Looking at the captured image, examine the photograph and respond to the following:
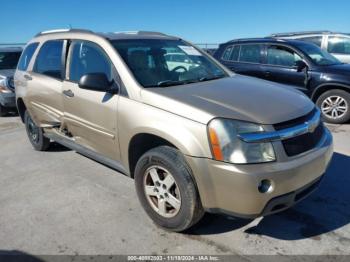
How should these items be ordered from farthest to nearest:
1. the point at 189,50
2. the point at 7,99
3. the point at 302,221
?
the point at 7,99, the point at 189,50, the point at 302,221

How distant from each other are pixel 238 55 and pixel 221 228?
563 cm

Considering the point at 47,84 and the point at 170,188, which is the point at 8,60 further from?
the point at 170,188

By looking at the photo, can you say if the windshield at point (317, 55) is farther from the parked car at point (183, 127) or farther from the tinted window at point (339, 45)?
the parked car at point (183, 127)

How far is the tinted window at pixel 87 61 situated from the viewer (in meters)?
3.68

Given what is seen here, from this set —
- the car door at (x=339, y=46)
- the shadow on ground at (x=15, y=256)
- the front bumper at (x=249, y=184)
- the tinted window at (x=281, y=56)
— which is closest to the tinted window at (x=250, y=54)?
the tinted window at (x=281, y=56)

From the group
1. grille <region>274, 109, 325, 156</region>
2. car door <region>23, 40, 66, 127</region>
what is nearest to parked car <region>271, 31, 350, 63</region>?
grille <region>274, 109, 325, 156</region>

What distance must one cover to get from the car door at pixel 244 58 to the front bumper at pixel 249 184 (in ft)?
16.9

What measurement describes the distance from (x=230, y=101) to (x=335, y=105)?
4713mm

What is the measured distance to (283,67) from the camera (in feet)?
23.9

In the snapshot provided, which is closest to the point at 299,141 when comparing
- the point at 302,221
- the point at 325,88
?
the point at 302,221

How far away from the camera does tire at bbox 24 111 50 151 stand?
17.5 ft

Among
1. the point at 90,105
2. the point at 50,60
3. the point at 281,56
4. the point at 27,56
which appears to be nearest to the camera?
the point at 90,105

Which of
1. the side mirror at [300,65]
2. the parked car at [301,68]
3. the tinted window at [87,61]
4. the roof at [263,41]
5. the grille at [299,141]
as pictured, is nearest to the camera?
the grille at [299,141]

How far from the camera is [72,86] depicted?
4008 millimetres
